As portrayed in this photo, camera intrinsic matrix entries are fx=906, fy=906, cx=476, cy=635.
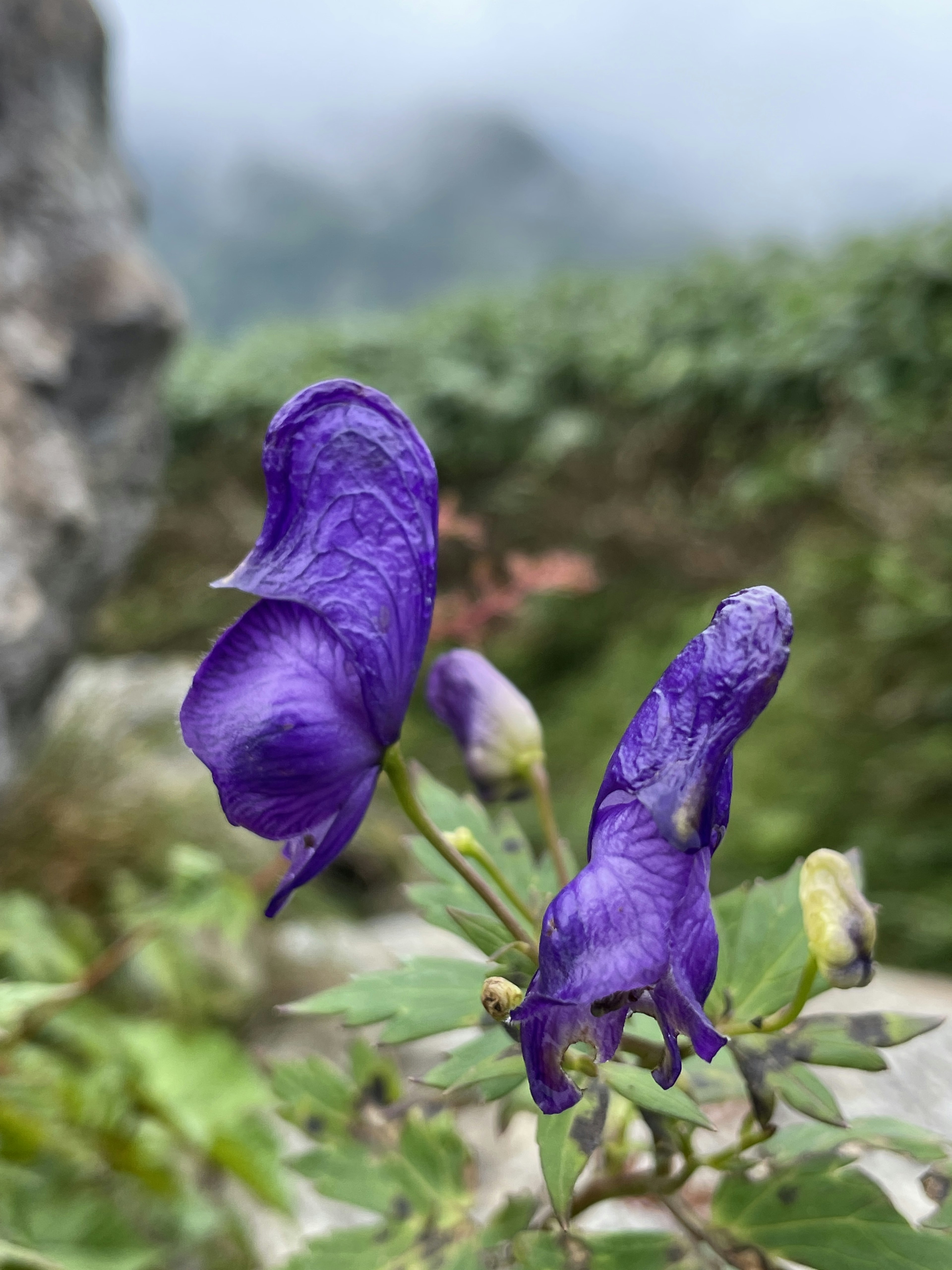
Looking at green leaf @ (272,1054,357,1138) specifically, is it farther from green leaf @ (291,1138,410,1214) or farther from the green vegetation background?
the green vegetation background

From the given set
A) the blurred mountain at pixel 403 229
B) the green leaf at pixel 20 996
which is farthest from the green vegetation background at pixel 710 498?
the green leaf at pixel 20 996

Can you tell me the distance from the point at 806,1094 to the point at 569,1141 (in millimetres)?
124

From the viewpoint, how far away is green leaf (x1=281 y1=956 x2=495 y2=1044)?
1.66 feet

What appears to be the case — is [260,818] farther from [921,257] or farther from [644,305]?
[644,305]

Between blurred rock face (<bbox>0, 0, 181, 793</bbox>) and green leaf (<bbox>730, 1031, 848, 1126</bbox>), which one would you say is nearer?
green leaf (<bbox>730, 1031, 848, 1126</bbox>)

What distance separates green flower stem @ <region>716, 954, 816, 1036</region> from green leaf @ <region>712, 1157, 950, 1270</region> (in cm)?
9

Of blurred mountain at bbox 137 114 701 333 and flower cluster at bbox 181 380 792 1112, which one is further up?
blurred mountain at bbox 137 114 701 333

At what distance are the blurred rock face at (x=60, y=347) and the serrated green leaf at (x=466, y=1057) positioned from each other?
3.61 ft

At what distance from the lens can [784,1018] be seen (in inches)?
17.8

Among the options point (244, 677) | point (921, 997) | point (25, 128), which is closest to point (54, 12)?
point (25, 128)

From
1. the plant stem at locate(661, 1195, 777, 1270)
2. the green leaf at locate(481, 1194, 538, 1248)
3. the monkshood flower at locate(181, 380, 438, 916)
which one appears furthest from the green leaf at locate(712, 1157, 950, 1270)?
the monkshood flower at locate(181, 380, 438, 916)

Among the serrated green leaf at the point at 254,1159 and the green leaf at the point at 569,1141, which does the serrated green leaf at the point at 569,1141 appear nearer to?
the green leaf at the point at 569,1141

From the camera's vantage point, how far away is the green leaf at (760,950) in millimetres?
511

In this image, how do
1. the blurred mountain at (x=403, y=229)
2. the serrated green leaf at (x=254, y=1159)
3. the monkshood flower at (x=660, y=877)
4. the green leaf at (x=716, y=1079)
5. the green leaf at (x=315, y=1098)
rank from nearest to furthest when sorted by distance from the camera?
the monkshood flower at (x=660, y=877)
the green leaf at (x=716, y=1079)
the green leaf at (x=315, y=1098)
the serrated green leaf at (x=254, y=1159)
the blurred mountain at (x=403, y=229)
